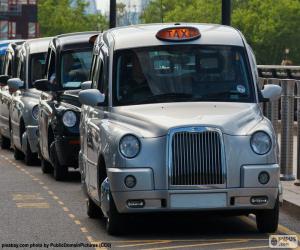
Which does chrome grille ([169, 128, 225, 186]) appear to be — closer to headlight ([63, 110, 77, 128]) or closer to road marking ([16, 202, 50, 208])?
road marking ([16, 202, 50, 208])

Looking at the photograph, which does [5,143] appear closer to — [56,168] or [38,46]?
[38,46]

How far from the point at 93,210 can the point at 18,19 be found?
145 meters

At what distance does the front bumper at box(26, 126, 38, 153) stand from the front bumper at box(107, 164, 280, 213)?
10466 mm

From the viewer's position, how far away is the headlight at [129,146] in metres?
11.3

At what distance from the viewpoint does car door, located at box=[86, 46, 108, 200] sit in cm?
1237

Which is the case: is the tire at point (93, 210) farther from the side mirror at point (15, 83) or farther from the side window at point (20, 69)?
the side window at point (20, 69)

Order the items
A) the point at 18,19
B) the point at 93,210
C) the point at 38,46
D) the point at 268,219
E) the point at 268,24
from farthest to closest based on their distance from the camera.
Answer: the point at 18,19 < the point at 268,24 < the point at 38,46 < the point at 93,210 < the point at 268,219

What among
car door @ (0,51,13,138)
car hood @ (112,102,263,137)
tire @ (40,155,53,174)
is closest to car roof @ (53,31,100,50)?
tire @ (40,155,53,174)

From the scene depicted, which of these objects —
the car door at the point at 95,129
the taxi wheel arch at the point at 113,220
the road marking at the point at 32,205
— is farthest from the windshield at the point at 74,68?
the taxi wheel arch at the point at 113,220

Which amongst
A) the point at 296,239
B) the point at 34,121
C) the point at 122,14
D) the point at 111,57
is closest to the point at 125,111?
the point at 111,57

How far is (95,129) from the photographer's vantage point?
12484mm

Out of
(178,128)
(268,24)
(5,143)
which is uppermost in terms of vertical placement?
(178,128)

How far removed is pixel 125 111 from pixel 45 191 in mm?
5041

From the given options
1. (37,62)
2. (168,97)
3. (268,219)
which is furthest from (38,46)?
(268,219)
